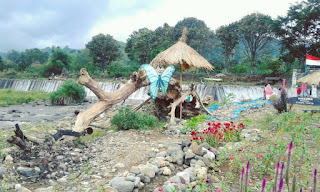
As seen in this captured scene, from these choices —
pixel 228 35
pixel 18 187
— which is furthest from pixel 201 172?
pixel 228 35

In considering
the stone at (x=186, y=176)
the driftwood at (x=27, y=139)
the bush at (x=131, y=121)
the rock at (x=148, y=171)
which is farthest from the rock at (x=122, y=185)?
the bush at (x=131, y=121)

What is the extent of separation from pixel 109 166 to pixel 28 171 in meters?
1.20

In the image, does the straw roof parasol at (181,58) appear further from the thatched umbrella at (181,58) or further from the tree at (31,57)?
the tree at (31,57)

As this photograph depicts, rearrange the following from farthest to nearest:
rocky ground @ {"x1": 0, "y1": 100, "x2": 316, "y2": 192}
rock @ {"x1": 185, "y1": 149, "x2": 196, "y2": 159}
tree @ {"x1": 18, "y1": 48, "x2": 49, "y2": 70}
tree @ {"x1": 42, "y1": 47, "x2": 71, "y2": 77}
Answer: tree @ {"x1": 18, "y1": 48, "x2": 49, "y2": 70}, tree @ {"x1": 42, "y1": 47, "x2": 71, "y2": 77}, rock @ {"x1": 185, "y1": 149, "x2": 196, "y2": 159}, rocky ground @ {"x1": 0, "y1": 100, "x2": 316, "y2": 192}

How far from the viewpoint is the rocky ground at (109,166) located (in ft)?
10.8

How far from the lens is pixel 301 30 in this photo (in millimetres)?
21406

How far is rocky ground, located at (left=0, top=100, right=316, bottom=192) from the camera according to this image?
3277 millimetres

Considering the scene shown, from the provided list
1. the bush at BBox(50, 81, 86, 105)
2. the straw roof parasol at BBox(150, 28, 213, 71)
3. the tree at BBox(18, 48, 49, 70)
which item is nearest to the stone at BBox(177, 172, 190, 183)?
the straw roof parasol at BBox(150, 28, 213, 71)

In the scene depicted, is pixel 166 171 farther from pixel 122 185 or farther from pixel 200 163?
pixel 122 185

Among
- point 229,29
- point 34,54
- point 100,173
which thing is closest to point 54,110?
point 100,173

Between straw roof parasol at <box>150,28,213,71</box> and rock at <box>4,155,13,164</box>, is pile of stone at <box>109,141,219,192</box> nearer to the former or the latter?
rock at <box>4,155,13,164</box>

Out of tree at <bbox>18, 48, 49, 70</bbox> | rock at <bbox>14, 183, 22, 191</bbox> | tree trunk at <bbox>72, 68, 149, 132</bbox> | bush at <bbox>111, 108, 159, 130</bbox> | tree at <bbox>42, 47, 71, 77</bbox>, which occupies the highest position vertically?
tree at <bbox>18, 48, 49, 70</bbox>

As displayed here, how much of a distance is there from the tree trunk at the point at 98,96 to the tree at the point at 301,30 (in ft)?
63.4

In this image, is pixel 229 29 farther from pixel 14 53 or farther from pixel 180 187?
pixel 14 53
